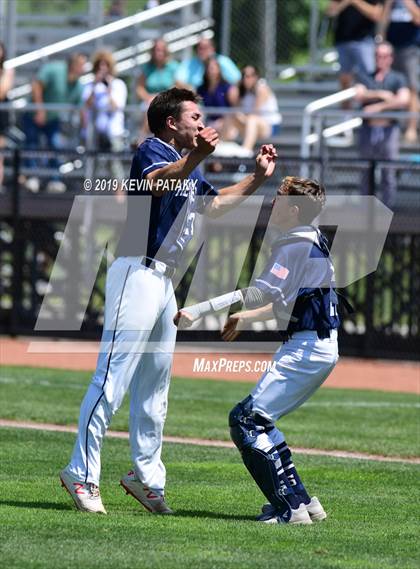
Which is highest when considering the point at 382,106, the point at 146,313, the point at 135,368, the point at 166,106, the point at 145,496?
the point at 166,106

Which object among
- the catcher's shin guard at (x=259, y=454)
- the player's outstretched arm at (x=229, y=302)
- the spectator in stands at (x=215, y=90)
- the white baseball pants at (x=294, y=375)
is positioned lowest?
the catcher's shin guard at (x=259, y=454)

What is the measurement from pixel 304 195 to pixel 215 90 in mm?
11438

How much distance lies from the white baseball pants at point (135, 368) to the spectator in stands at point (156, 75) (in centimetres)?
1180

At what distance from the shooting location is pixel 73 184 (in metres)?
18.5

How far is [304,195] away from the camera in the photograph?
7309 mm

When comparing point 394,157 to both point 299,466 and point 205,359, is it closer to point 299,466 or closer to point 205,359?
point 205,359

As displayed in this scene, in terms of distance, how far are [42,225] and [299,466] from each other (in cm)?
967

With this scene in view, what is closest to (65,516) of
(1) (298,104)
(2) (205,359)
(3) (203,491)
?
(3) (203,491)

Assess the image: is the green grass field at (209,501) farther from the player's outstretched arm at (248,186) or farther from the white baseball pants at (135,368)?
the player's outstretched arm at (248,186)

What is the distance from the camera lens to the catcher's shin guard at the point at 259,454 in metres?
7.17

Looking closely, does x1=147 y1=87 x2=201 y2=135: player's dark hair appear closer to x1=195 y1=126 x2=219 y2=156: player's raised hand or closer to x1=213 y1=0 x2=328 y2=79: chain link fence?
x1=195 y1=126 x2=219 y2=156: player's raised hand

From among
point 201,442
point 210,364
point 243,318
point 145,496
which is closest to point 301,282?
point 243,318

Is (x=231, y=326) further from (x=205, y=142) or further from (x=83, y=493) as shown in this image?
(x=83, y=493)

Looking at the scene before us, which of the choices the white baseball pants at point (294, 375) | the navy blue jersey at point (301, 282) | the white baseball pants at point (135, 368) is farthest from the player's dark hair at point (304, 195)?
the white baseball pants at point (135, 368)
